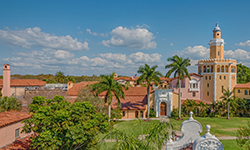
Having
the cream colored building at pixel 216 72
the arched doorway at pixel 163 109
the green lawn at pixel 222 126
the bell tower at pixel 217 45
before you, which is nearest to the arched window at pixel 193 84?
the cream colored building at pixel 216 72

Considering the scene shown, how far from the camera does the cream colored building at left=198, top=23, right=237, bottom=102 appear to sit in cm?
4178

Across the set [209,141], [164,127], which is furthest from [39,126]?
[209,141]

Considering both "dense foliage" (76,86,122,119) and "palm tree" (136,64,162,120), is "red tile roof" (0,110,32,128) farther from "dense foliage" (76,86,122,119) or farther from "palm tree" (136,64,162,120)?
"palm tree" (136,64,162,120)

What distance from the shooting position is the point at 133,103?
38.7 meters

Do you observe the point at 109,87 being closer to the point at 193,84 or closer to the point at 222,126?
the point at 222,126

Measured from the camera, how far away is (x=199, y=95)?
43.9 meters

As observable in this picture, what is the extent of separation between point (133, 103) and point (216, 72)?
21.3 metres

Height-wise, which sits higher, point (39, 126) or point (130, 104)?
point (39, 126)

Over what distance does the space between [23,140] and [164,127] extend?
16304 millimetres

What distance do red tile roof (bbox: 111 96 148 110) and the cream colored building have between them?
51.8ft

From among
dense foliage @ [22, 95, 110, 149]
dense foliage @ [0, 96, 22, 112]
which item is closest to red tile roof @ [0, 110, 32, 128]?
dense foliage @ [0, 96, 22, 112]

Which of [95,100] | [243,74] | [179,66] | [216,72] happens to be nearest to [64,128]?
[95,100]

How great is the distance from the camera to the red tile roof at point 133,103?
3664 cm

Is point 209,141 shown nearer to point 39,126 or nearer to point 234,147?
point 39,126
